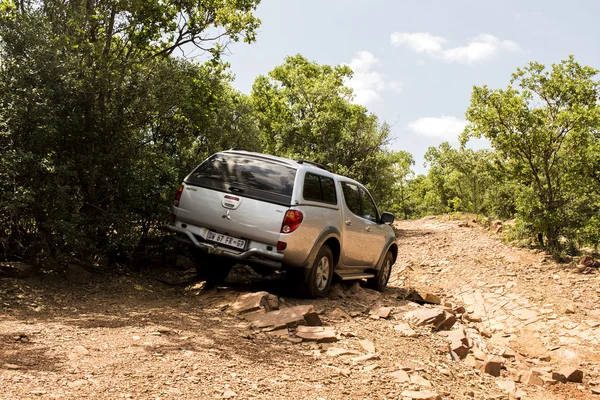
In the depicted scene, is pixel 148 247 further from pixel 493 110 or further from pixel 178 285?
pixel 493 110

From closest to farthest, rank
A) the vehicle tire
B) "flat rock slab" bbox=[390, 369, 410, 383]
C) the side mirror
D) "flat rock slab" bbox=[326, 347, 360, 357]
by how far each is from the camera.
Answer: "flat rock slab" bbox=[390, 369, 410, 383] < "flat rock slab" bbox=[326, 347, 360, 357] < the vehicle tire < the side mirror

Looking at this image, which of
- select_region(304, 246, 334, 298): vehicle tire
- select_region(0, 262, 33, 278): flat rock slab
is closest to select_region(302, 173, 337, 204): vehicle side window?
select_region(304, 246, 334, 298): vehicle tire

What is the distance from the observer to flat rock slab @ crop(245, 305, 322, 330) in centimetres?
647

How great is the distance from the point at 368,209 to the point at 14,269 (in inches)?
218

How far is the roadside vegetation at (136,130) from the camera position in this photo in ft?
25.4

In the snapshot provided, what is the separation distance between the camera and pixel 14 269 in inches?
301

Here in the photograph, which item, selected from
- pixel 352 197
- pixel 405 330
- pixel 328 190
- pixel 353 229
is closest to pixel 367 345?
pixel 405 330

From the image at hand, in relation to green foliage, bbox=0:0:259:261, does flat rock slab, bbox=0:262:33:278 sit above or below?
below

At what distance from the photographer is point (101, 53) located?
9.73m

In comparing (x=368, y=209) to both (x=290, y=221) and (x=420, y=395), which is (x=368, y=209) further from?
(x=420, y=395)

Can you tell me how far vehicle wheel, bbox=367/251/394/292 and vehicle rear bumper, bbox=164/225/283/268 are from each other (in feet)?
11.5

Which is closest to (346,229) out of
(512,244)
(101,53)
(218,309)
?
(218,309)

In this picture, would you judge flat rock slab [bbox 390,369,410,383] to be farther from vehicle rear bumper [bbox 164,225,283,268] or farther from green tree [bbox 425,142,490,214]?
green tree [bbox 425,142,490,214]

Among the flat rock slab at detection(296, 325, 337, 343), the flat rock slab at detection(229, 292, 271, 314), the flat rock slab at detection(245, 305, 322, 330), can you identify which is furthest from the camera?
the flat rock slab at detection(229, 292, 271, 314)
